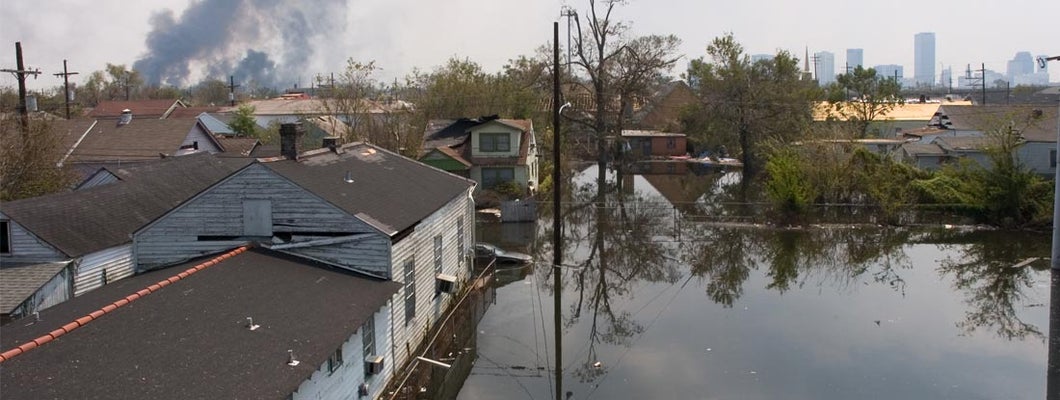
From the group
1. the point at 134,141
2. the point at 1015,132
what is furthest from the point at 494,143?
the point at 1015,132

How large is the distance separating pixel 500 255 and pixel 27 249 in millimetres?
12194

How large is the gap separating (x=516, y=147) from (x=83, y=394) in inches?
1301

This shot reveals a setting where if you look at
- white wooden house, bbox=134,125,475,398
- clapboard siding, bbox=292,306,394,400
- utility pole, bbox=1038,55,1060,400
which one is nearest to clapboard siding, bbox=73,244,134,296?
white wooden house, bbox=134,125,475,398

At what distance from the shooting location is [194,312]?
1146cm

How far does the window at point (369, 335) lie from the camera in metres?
13.5

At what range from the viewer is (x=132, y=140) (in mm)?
37031

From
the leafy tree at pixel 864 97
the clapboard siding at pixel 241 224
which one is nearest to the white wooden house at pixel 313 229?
the clapboard siding at pixel 241 224

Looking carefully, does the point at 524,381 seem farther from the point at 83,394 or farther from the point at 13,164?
the point at 13,164

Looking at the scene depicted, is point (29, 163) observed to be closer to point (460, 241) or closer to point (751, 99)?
point (460, 241)

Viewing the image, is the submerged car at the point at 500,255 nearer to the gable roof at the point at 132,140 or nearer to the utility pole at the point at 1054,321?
the utility pole at the point at 1054,321

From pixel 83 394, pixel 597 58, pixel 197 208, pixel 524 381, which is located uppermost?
pixel 597 58

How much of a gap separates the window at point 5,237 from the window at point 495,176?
24245 mm

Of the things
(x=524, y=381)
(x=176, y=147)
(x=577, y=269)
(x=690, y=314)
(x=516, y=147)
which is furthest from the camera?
(x=516, y=147)

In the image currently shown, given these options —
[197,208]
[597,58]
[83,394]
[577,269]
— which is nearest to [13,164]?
[197,208]
